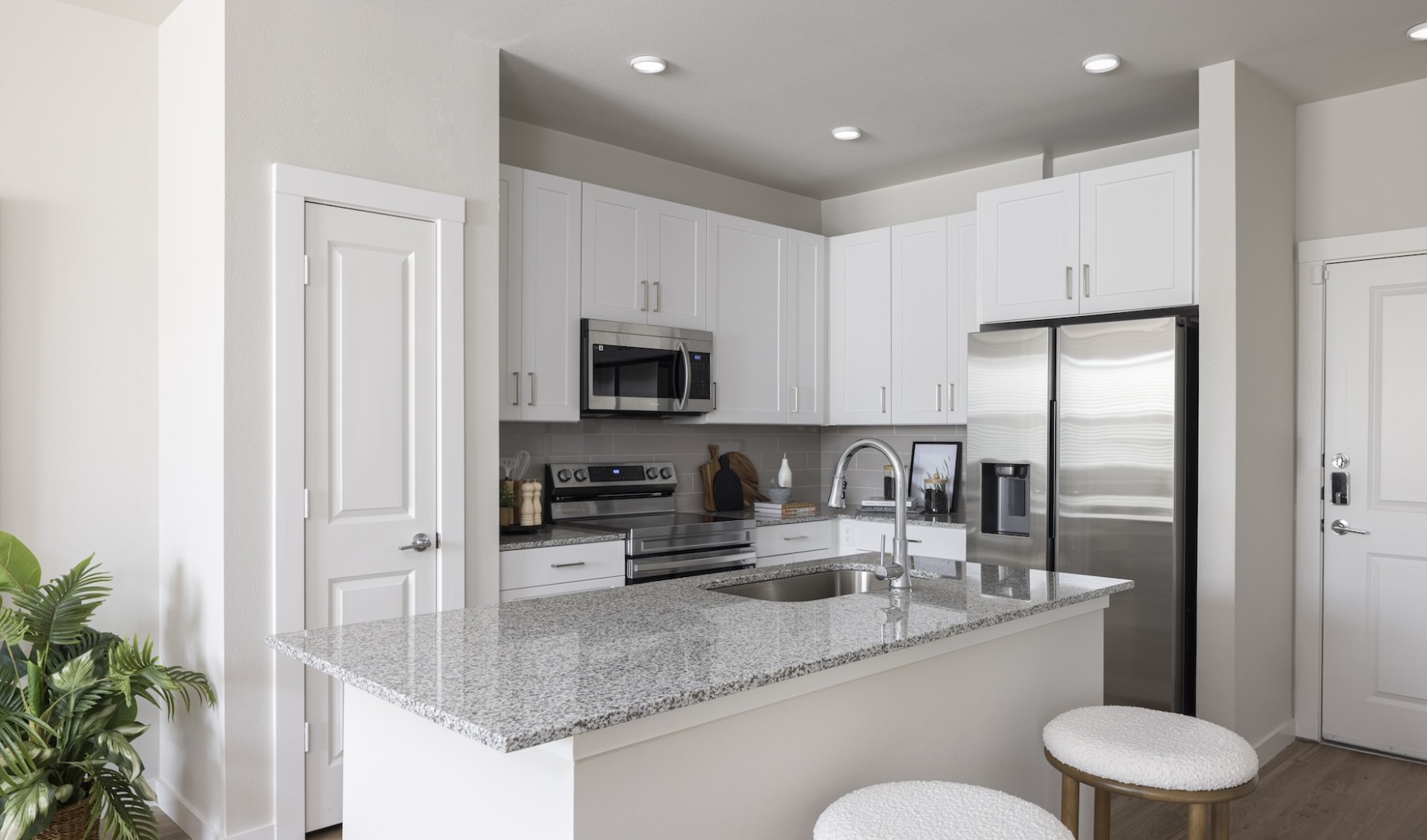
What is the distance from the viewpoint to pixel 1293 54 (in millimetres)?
3328

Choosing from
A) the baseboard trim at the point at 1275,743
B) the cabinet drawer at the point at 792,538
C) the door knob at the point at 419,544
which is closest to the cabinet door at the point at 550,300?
the door knob at the point at 419,544

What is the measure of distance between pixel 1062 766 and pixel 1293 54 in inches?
109

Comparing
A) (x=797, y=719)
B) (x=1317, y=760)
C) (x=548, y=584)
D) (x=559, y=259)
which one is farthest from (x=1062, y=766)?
(x=559, y=259)

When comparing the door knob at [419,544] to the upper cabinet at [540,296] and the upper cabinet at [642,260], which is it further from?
the upper cabinet at [642,260]

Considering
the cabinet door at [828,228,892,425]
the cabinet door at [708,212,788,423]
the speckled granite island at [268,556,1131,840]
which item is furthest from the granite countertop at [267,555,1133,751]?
the cabinet door at [828,228,892,425]

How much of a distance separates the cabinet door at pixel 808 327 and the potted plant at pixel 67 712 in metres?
3.08

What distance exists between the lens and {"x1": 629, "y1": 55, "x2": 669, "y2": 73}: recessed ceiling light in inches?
133

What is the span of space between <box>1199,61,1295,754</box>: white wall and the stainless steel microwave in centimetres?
207

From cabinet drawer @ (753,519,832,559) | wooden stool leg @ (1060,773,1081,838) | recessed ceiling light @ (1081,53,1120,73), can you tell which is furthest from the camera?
cabinet drawer @ (753,519,832,559)

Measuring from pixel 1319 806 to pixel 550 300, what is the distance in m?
3.29

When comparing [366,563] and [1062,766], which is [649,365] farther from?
[1062,766]

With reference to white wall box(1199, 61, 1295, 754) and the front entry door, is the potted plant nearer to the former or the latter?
the front entry door

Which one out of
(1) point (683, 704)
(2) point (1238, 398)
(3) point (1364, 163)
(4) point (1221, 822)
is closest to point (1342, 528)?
(2) point (1238, 398)

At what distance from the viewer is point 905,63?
342cm
